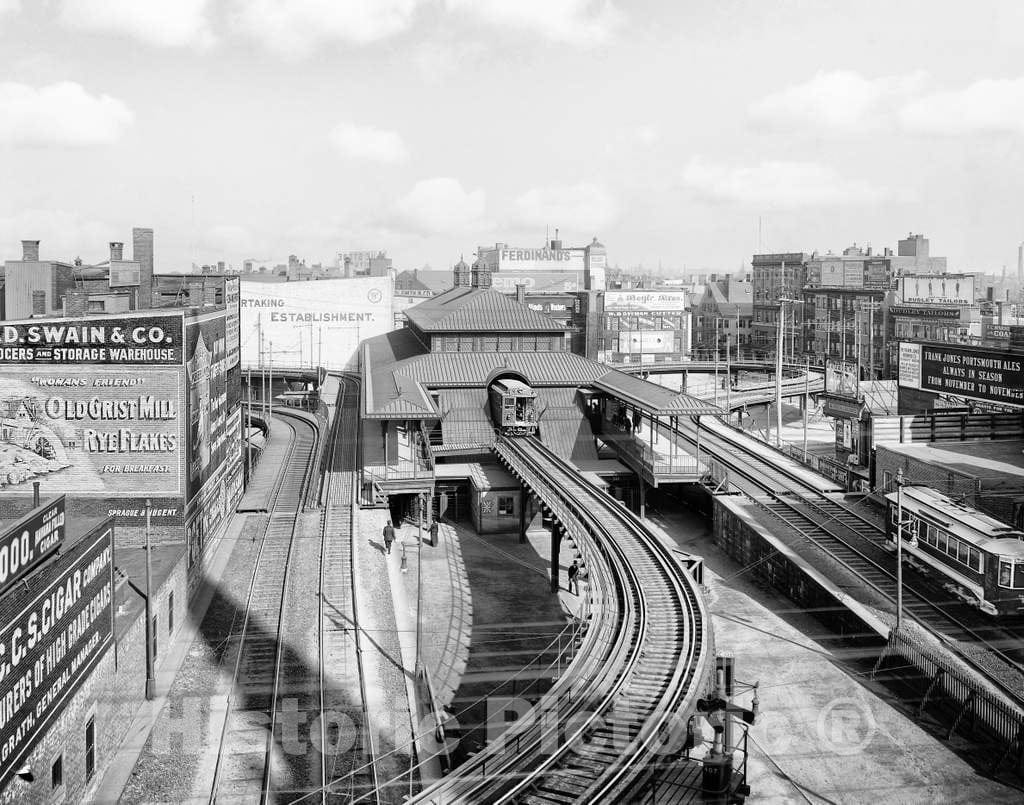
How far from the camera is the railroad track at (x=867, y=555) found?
29266 millimetres

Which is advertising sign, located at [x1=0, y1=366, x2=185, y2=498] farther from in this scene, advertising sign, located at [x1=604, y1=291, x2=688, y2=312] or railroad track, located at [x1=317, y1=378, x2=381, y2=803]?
advertising sign, located at [x1=604, y1=291, x2=688, y2=312]

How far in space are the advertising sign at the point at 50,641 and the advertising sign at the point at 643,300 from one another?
315 ft

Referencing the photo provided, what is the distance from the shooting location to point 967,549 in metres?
31.3

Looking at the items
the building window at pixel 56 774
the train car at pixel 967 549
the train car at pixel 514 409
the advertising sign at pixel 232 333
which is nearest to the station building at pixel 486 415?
the train car at pixel 514 409

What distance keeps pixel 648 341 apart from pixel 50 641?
333ft

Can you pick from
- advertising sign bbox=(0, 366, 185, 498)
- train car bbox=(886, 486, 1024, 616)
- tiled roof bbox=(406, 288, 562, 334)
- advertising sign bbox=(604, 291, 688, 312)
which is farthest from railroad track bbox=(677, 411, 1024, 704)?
advertising sign bbox=(604, 291, 688, 312)

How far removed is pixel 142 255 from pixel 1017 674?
38.9 meters

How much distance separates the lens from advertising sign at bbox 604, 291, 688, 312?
384 feet

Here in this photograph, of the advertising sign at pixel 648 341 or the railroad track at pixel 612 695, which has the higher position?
the advertising sign at pixel 648 341

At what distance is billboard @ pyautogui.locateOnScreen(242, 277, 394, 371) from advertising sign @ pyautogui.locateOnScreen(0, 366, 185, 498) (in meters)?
68.4

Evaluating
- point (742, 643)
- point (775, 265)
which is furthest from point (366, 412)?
point (775, 265)

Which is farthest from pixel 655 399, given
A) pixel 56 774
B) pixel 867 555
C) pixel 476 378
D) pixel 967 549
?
pixel 56 774

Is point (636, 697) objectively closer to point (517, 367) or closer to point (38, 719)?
point (38, 719)

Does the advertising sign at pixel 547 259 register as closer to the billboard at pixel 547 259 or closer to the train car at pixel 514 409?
the billboard at pixel 547 259
